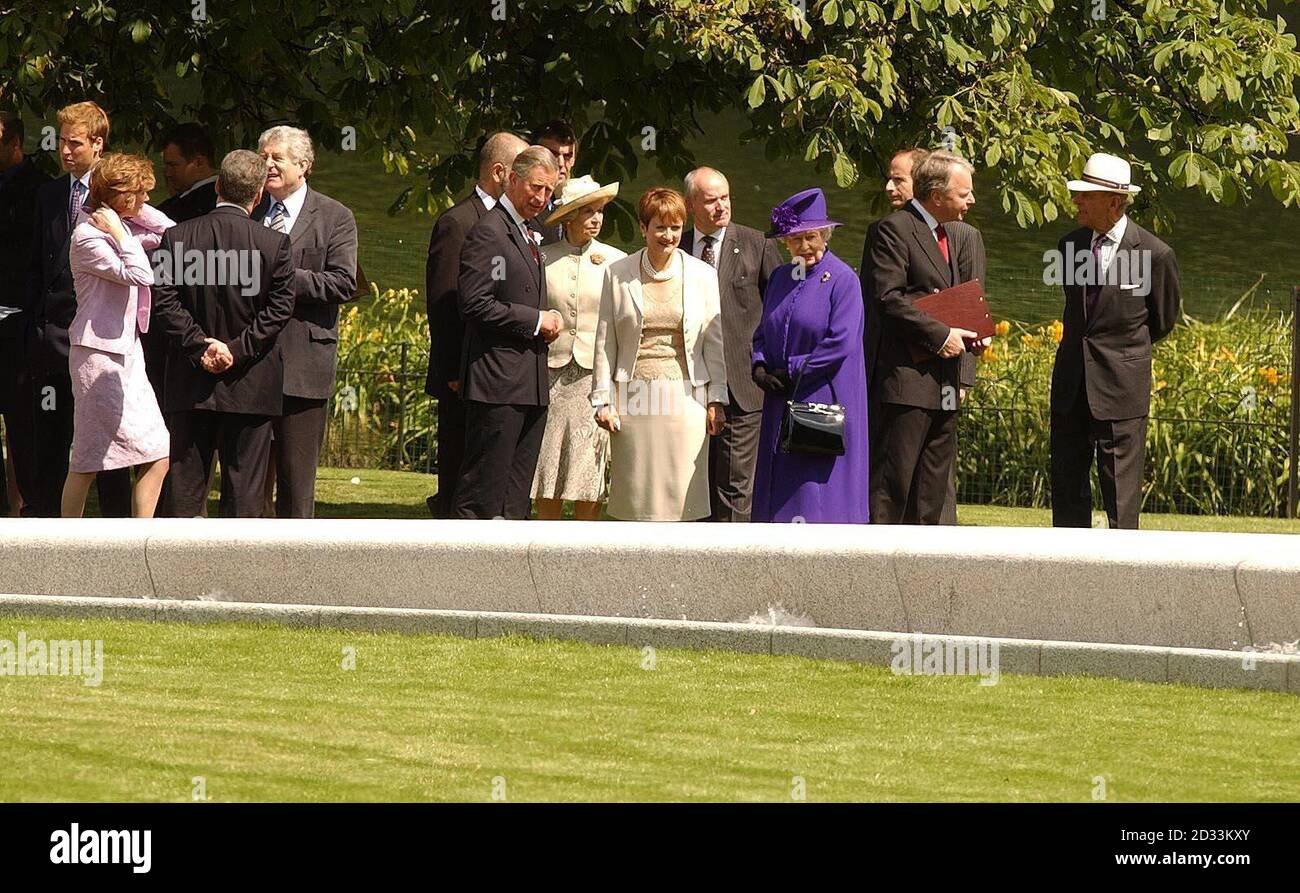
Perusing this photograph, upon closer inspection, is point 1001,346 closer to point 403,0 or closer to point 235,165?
point 403,0

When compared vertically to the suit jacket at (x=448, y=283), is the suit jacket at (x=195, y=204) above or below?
above

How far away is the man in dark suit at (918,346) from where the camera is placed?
10.2 meters

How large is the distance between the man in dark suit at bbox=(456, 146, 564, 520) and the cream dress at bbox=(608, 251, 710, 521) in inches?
16.1

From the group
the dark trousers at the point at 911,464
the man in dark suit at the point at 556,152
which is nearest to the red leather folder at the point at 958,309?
the dark trousers at the point at 911,464

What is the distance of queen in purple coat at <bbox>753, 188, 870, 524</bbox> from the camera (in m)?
9.69

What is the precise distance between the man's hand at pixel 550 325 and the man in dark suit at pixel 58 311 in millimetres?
1965

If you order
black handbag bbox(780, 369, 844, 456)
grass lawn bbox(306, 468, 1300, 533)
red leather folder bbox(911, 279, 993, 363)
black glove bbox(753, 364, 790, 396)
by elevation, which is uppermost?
red leather folder bbox(911, 279, 993, 363)

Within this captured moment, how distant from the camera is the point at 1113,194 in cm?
1017

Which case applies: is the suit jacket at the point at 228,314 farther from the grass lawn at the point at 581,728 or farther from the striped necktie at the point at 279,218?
the grass lawn at the point at 581,728

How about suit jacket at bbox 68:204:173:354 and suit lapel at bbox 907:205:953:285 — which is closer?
suit jacket at bbox 68:204:173:354

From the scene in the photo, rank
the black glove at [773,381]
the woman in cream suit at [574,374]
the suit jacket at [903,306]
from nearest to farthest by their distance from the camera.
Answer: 1. the black glove at [773,381]
2. the suit jacket at [903,306]
3. the woman in cream suit at [574,374]

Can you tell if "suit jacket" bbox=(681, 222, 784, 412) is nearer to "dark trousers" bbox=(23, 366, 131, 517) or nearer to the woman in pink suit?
the woman in pink suit

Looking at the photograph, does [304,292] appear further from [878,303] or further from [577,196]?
[878,303]

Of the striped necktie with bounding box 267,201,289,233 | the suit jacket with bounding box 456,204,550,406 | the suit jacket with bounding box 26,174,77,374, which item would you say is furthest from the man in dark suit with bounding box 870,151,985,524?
the suit jacket with bounding box 26,174,77,374
